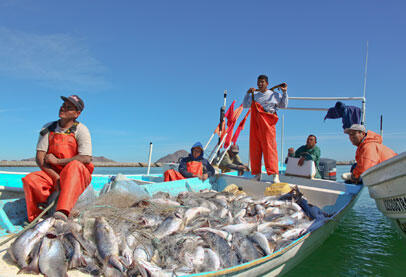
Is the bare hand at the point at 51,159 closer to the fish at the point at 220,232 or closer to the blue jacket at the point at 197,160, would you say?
the fish at the point at 220,232

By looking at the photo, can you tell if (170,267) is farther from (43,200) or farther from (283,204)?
(283,204)

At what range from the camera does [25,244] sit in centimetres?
274

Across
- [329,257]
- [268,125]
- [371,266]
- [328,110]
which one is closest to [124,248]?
[329,257]

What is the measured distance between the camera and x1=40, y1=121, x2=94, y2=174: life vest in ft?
13.6

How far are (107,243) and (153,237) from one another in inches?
23.0

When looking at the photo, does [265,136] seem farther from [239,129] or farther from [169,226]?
[239,129]

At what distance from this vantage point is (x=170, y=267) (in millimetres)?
2828

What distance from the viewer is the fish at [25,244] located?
2.65 metres

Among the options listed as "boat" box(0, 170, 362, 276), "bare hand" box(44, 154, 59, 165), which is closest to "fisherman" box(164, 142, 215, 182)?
"boat" box(0, 170, 362, 276)

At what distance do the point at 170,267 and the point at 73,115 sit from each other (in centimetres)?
276

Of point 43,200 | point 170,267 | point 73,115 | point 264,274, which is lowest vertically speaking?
point 264,274

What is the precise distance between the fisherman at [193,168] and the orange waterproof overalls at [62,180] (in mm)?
3086

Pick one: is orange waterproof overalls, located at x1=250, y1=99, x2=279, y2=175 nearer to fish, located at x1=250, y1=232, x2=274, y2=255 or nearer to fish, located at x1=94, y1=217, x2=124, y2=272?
fish, located at x1=250, y1=232, x2=274, y2=255

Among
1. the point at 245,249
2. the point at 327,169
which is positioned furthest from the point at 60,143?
the point at 327,169
